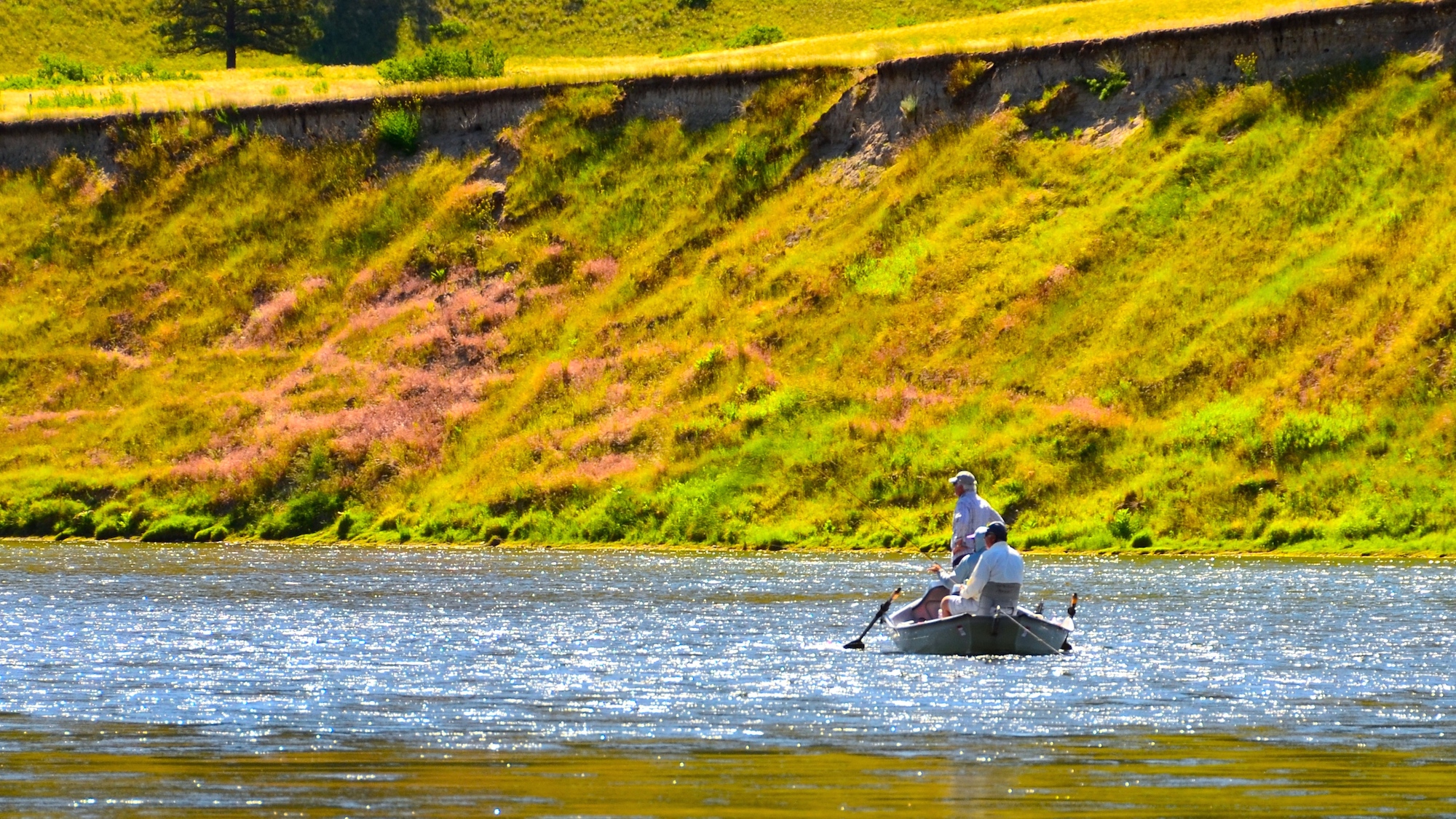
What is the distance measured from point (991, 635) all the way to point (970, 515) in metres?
3.09

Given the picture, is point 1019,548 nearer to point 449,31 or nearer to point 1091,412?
point 1091,412

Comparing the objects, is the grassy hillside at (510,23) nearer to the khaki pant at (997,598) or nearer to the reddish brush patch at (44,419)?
the reddish brush patch at (44,419)

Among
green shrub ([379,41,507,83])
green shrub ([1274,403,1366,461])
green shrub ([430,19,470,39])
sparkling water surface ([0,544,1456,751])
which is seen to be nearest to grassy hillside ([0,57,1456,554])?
green shrub ([1274,403,1366,461])

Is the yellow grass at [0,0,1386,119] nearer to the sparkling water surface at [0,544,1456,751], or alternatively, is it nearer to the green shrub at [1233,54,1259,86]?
the green shrub at [1233,54,1259,86]

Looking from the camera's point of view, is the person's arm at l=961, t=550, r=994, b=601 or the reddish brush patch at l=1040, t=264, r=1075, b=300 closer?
the person's arm at l=961, t=550, r=994, b=601

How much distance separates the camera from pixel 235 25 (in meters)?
125

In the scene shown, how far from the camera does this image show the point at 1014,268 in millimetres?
66375

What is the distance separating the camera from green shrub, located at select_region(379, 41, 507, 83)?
91.1 metres

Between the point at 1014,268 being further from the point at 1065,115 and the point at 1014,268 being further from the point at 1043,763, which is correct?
the point at 1043,763

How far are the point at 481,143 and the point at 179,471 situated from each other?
70.2 ft

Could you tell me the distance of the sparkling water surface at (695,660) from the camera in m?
21.9

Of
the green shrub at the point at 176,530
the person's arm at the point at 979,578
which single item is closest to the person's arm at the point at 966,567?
the person's arm at the point at 979,578

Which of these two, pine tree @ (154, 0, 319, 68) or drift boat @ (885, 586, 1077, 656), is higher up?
pine tree @ (154, 0, 319, 68)

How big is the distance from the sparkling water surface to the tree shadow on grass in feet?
307
